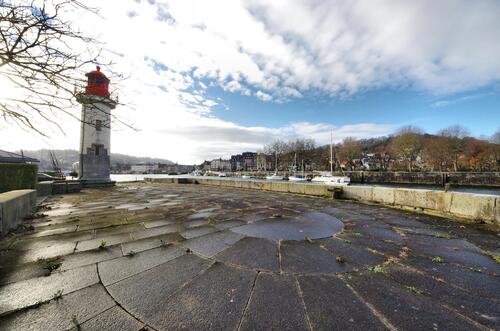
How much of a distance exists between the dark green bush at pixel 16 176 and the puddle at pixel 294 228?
1167 centimetres

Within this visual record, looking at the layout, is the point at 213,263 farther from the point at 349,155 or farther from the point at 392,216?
the point at 349,155

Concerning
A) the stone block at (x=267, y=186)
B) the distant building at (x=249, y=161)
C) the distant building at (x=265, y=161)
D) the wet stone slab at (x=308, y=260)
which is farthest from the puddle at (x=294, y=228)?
the distant building at (x=249, y=161)

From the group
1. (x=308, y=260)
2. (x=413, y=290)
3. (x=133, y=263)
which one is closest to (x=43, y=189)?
(x=133, y=263)

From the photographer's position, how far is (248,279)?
2699 mm

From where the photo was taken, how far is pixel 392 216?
654 centimetres

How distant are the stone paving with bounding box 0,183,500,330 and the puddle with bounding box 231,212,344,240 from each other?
0.05m

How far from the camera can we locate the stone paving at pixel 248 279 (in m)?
1.97

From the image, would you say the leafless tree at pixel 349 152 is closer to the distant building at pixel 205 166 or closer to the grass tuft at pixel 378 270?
the grass tuft at pixel 378 270

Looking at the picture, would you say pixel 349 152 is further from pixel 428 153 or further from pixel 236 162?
pixel 236 162

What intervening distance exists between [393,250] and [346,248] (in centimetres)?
82

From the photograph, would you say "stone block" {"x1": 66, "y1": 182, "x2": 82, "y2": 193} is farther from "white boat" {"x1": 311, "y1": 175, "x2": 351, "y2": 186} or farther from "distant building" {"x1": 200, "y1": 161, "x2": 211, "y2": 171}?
"distant building" {"x1": 200, "y1": 161, "x2": 211, "y2": 171}

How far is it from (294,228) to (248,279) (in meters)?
2.67

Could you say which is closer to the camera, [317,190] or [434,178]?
[317,190]

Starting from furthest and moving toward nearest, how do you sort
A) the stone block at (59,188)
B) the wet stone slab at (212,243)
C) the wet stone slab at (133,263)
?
the stone block at (59,188), the wet stone slab at (212,243), the wet stone slab at (133,263)
